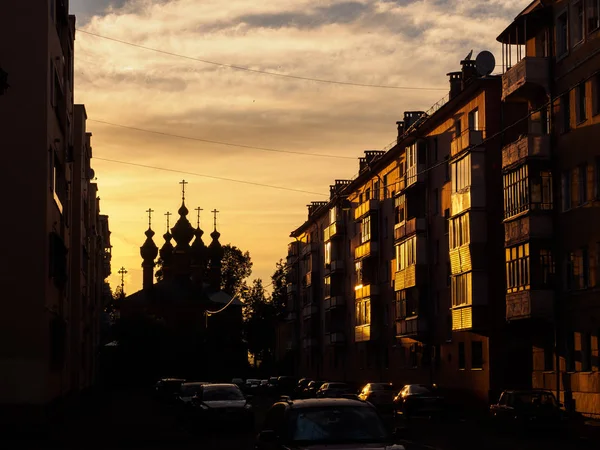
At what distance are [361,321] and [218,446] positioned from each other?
45.3 m

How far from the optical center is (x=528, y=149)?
39.6 m

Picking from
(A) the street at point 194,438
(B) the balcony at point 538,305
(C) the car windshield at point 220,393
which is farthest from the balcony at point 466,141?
(C) the car windshield at point 220,393

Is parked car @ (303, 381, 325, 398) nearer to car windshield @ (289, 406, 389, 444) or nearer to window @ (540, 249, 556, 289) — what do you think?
window @ (540, 249, 556, 289)

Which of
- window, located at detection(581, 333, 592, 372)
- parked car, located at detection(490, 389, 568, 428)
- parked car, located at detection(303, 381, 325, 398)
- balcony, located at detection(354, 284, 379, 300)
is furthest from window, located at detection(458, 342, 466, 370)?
balcony, located at detection(354, 284, 379, 300)

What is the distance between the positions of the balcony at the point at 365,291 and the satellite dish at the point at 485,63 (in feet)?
76.8

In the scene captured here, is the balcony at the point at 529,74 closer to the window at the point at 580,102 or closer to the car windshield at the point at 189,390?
the window at the point at 580,102

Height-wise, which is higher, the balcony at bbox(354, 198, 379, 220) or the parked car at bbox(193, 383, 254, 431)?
the balcony at bbox(354, 198, 379, 220)

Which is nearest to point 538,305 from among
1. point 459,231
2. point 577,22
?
point 459,231

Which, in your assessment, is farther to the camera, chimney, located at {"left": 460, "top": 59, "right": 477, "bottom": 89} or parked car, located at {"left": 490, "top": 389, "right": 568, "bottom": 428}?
chimney, located at {"left": 460, "top": 59, "right": 477, "bottom": 89}

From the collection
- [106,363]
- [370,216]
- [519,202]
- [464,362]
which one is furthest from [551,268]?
[106,363]

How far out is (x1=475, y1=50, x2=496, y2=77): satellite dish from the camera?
46.8 metres

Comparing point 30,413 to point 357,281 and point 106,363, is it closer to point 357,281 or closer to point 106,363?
point 357,281

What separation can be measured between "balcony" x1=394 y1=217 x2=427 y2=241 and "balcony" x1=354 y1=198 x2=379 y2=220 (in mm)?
7322

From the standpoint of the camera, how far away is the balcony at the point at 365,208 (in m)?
67.3
